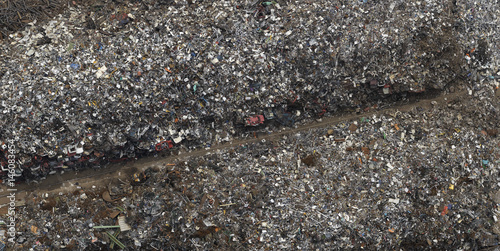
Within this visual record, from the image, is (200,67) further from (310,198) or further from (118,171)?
(310,198)

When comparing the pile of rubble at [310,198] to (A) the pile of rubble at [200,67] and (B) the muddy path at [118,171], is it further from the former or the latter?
(A) the pile of rubble at [200,67]

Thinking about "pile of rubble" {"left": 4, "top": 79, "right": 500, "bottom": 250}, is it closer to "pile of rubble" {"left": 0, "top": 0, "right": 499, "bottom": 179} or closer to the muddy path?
the muddy path

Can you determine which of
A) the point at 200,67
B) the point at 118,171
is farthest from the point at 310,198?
the point at 118,171

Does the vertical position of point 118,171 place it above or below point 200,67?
below

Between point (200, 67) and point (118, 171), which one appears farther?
point (118, 171)

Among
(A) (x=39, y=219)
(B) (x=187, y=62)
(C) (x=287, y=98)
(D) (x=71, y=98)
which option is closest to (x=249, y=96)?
(C) (x=287, y=98)

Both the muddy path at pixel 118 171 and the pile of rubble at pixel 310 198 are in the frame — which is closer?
the pile of rubble at pixel 310 198

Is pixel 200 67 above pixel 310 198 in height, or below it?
above

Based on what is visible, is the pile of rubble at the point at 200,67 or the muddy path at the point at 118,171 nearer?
the pile of rubble at the point at 200,67

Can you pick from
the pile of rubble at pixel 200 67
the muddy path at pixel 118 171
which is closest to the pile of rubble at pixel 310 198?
the muddy path at pixel 118 171

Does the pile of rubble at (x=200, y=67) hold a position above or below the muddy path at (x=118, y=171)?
above

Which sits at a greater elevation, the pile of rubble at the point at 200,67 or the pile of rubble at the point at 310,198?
the pile of rubble at the point at 200,67
